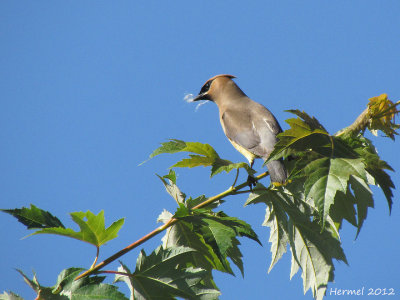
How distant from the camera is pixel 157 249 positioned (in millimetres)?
2768

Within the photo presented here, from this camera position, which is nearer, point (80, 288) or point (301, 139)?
point (80, 288)

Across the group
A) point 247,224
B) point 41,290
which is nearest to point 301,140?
point 247,224

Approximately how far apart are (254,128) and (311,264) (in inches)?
81.4

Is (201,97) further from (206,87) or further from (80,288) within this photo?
(80,288)

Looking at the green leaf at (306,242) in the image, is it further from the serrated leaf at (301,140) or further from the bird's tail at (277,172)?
the serrated leaf at (301,140)

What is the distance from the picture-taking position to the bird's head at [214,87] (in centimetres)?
696

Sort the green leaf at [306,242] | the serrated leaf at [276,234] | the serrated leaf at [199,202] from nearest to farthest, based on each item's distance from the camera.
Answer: the serrated leaf at [199,202]
the green leaf at [306,242]
the serrated leaf at [276,234]

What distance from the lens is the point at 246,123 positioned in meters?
5.31

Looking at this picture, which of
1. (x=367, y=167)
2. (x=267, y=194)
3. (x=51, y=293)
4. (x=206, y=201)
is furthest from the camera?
(x=267, y=194)

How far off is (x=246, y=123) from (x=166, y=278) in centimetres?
280

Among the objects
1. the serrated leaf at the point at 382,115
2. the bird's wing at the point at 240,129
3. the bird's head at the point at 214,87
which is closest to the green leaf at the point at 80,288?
the serrated leaf at the point at 382,115

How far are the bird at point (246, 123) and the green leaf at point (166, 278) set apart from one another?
2.78 ft

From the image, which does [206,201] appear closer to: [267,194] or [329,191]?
[267,194]

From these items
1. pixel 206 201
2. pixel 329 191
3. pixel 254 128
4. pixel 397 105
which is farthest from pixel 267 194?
pixel 254 128
